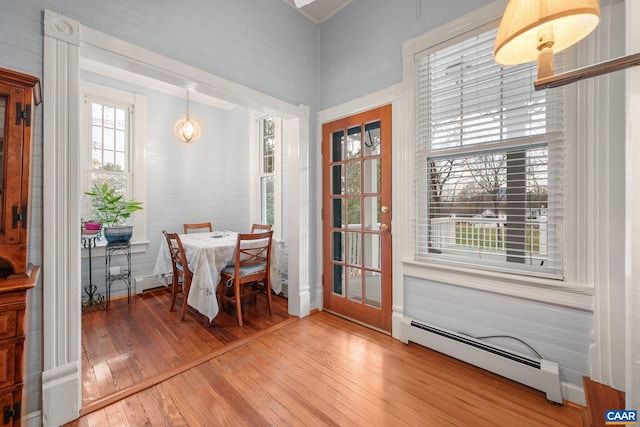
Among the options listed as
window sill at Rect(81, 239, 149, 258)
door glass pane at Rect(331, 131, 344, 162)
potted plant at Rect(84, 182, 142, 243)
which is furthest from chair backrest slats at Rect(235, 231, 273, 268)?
window sill at Rect(81, 239, 149, 258)

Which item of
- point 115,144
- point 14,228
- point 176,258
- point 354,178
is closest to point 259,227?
point 176,258

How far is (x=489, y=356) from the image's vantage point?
193 cm

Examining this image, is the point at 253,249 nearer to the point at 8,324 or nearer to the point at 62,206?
the point at 62,206

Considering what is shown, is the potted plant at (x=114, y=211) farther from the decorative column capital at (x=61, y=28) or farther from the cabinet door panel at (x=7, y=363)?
the cabinet door panel at (x=7, y=363)

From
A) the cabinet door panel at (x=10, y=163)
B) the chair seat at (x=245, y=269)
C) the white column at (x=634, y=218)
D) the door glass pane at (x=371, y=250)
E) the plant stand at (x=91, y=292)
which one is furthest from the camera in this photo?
the plant stand at (x=91, y=292)

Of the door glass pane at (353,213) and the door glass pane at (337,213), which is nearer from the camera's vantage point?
the door glass pane at (353,213)

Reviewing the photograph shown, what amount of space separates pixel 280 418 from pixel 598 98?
2620 mm

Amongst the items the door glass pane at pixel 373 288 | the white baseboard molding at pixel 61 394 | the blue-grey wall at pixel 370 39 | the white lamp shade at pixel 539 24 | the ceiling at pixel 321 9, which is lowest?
the white baseboard molding at pixel 61 394

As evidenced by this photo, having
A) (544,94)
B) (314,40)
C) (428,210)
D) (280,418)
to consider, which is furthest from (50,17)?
(544,94)

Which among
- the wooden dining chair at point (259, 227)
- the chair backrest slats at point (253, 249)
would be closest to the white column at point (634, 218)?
the chair backrest slats at point (253, 249)

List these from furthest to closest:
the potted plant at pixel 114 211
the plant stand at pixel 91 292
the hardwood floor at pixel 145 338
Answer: the plant stand at pixel 91 292
the potted plant at pixel 114 211
the hardwood floor at pixel 145 338

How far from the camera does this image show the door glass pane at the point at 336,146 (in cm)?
299

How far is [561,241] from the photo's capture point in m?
1.72

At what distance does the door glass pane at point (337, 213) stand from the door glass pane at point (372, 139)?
1.98ft
